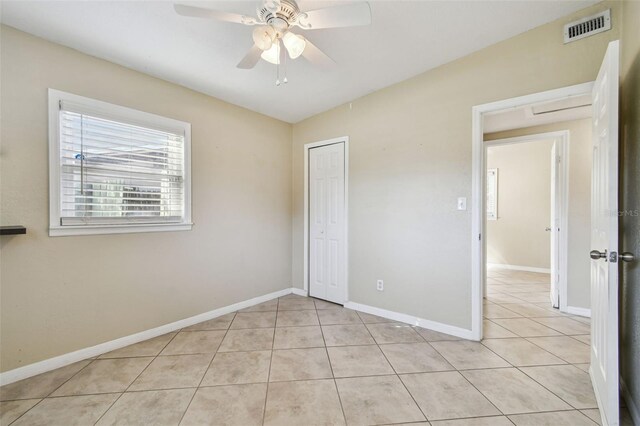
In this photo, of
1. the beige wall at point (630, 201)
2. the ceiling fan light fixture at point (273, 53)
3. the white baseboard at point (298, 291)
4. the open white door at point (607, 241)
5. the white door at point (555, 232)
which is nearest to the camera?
the open white door at point (607, 241)

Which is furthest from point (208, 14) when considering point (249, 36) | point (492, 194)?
point (492, 194)

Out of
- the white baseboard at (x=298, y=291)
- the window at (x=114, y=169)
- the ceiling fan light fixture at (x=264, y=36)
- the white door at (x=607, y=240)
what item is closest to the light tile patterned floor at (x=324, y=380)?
the white door at (x=607, y=240)

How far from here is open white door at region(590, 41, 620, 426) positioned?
53.2 inches

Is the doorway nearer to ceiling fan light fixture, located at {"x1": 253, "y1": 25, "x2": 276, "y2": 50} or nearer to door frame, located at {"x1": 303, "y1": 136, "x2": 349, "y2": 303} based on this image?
ceiling fan light fixture, located at {"x1": 253, "y1": 25, "x2": 276, "y2": 50}

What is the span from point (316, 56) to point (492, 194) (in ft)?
18.4

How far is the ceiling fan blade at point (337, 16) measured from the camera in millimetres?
1372

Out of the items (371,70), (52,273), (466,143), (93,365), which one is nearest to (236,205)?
(52,273)

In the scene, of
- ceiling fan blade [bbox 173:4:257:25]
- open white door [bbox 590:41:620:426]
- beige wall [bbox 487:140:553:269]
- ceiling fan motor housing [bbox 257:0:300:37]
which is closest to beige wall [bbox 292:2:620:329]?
open white door [bbox 590:41:620:426]

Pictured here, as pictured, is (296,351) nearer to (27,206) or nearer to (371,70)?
(27,206)

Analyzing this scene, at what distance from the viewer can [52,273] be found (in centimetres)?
203

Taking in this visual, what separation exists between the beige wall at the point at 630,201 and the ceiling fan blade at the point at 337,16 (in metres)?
1.58

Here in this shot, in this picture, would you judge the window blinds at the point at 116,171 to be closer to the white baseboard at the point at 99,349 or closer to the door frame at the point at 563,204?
the white baseboard at the point at 99,349

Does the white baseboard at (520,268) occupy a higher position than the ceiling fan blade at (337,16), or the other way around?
the ceiling fan blade at (337,16)

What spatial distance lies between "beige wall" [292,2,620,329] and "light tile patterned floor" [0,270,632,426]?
1.61 ft
